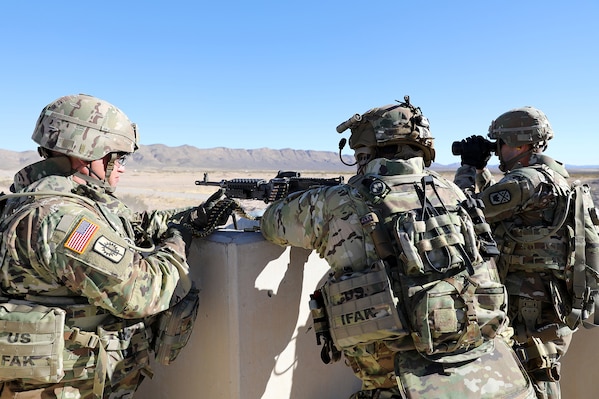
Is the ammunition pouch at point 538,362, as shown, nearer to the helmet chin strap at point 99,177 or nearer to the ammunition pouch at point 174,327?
the ammunition pouch at point 174,327

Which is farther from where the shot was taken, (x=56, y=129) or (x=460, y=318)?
(x=56, y=129)

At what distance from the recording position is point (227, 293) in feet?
8.18

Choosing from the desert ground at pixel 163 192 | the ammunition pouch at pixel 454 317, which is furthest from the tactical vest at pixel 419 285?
the desert ground at pixel 163 192

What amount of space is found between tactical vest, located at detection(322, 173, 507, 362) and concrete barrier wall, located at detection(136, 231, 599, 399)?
41 cm

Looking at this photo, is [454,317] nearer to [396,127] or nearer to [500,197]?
[396,127]

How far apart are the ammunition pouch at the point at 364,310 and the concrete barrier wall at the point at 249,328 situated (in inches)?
17.5

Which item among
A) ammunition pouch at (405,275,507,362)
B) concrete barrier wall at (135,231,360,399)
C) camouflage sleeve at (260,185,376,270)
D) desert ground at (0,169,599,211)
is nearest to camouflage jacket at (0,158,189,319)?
concrete barrier wall at (135,231,360,399)

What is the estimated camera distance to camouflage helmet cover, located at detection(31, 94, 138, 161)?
235 cm

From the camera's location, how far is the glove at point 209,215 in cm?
265

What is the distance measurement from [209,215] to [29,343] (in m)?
1.10

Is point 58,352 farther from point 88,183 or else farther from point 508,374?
point 508,374

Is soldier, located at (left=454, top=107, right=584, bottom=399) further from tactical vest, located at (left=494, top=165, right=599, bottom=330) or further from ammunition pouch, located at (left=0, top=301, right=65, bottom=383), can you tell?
ammunition pouch, located at (left=0, top=301, right=65, bottom=383)

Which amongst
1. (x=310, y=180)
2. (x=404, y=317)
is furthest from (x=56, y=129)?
(x=404, y=317)

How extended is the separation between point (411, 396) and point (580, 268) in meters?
2.11
